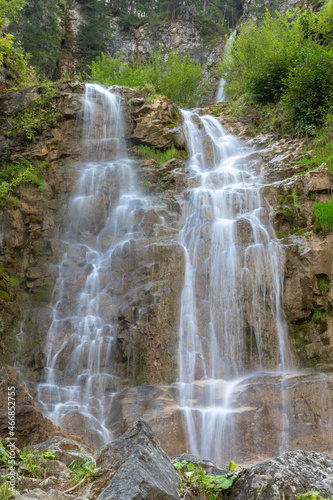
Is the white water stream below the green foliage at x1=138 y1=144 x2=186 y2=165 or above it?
below

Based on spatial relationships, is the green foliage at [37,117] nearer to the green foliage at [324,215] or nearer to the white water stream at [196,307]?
the white water stream at [196,307]

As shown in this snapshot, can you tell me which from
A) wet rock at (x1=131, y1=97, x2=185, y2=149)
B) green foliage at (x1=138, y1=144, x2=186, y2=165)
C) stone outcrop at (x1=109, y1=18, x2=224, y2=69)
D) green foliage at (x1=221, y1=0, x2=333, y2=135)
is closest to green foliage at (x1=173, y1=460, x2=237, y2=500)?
green foliage at (x1=138, y1=144, x2=186, y2=165)

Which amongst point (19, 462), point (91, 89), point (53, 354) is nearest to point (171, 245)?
point (53, 354)

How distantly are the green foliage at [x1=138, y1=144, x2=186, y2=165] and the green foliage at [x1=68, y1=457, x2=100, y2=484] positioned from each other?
38.2 ft

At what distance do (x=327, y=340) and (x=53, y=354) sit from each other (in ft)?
20.6

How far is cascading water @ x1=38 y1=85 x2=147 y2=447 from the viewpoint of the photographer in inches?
303

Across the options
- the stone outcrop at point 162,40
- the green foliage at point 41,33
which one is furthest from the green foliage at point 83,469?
the stone outcrop at point 162,40

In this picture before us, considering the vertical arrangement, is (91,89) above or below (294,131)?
above

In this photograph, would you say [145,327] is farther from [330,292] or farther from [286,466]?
[286,466]

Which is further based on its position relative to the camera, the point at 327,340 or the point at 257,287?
the point at 257,287

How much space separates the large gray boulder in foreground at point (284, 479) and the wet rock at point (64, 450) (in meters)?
1.83

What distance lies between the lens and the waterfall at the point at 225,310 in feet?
23.0

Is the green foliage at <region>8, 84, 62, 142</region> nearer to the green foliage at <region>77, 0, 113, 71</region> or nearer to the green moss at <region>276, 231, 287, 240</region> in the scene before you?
the green moss at <region>276, 231, 287, 240</region>

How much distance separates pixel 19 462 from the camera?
354 cm
